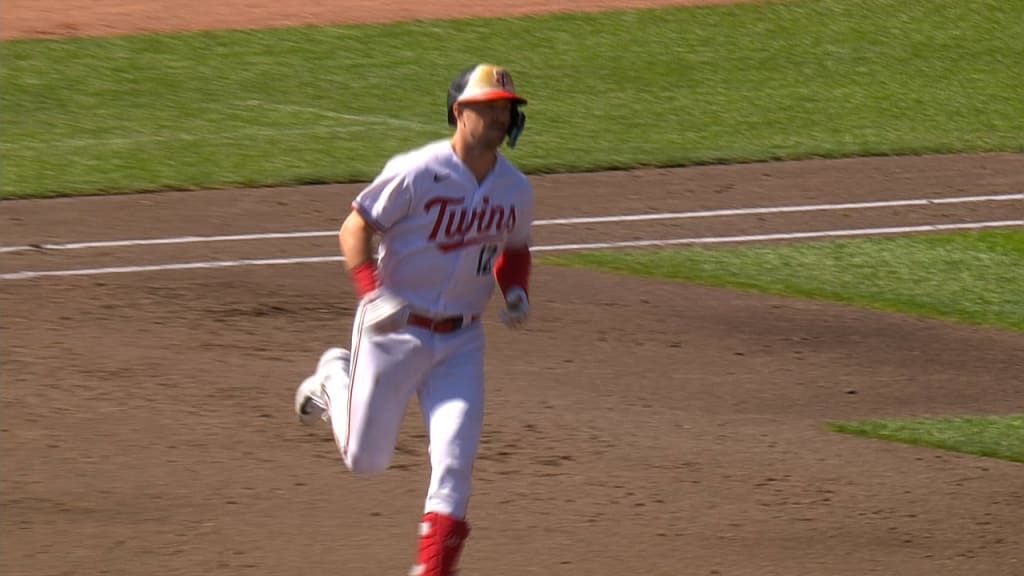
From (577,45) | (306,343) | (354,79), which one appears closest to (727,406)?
(306,343)

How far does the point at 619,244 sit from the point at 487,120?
7546 mm

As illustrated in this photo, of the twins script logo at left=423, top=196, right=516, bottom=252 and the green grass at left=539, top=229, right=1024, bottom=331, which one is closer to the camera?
the twins script logo at left=423, top=196, right=516, bottom=252

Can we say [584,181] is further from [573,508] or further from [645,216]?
[573,508]

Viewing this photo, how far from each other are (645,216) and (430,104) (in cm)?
554

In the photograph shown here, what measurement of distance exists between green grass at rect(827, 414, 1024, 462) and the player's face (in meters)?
3.69

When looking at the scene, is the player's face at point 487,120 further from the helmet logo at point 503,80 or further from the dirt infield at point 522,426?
the dirt infield at point 522,426

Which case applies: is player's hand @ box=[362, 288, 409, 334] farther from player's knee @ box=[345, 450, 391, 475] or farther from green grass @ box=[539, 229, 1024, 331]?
green grass @ box=[539, 229, 1024, 331]

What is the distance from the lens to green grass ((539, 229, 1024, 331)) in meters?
12.5

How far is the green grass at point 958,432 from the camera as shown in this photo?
927 cm

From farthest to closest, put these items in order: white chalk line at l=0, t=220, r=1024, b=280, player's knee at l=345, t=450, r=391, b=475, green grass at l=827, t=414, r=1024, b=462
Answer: white chalk line at l=0, t=220, r=1024, b=280, green grass at l=827, t=414, r=1024, b=462, player's knee at l=345, t=450, r=391, b=475

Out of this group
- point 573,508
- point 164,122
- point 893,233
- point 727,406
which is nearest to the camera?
point 573,508

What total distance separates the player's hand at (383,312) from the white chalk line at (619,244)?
6.28 metres

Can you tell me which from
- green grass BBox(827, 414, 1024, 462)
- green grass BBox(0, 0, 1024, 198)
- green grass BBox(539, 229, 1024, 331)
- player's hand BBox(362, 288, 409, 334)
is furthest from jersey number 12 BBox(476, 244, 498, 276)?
green grass BBox(0, 0, 1024, 198)

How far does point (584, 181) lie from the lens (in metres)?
16.3
